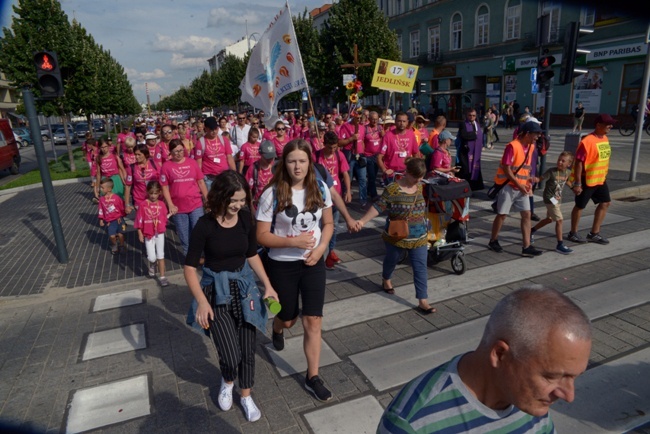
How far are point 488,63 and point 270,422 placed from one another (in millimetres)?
37325

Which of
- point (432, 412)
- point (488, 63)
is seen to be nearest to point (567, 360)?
point (432, 412)

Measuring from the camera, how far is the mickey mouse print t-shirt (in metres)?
3.40

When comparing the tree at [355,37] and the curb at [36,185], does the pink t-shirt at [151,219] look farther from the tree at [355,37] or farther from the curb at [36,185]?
the tree at [355,37]

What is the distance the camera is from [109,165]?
9469 mm

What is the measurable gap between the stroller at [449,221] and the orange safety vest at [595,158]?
6.45ft

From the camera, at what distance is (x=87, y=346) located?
4.45 metres

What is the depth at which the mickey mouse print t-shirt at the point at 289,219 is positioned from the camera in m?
3.40

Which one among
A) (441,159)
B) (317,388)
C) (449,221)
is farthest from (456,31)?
(317,388)

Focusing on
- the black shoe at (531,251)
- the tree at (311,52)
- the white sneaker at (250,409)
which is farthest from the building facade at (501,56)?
the white sneaker at (250,409)

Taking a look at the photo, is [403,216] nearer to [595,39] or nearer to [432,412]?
[432,412]

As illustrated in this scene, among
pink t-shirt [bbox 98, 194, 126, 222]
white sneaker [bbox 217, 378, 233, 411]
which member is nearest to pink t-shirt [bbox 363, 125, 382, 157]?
pink t-shirt [bbox 98, 194, 126, 222]

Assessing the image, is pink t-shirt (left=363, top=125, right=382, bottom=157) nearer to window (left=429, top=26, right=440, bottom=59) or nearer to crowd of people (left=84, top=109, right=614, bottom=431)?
crowd of people (left=84, top=109, right=614, bottom=431)

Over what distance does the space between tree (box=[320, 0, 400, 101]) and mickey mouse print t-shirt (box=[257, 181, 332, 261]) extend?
2720cm

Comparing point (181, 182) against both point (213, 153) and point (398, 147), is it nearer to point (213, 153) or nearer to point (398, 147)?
point (213, 153)
